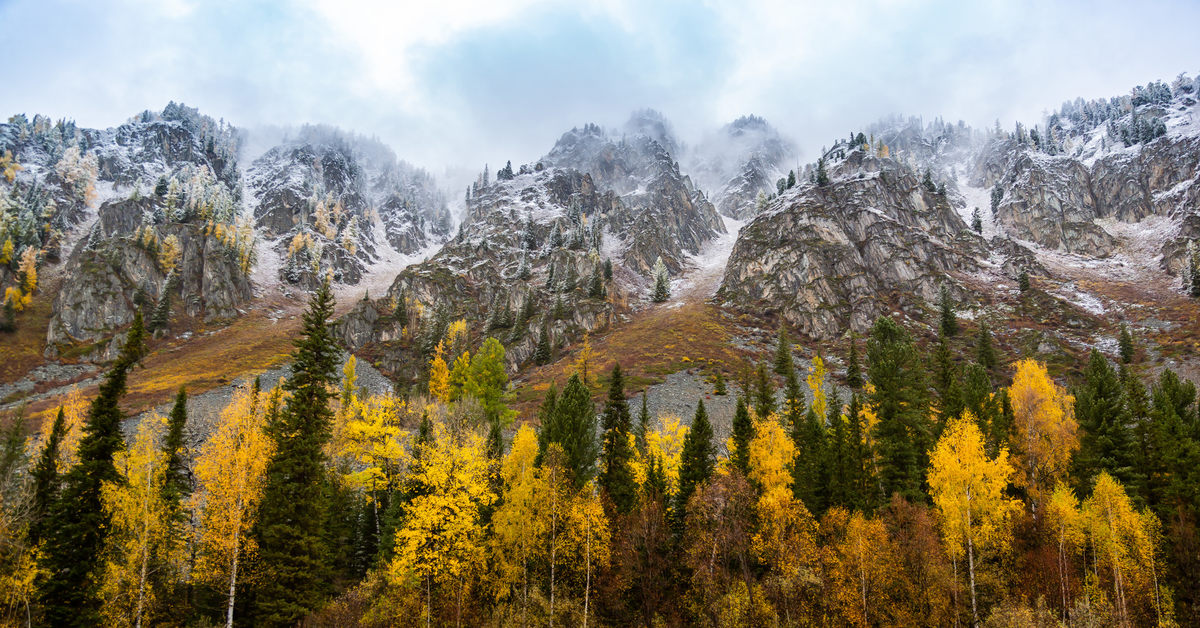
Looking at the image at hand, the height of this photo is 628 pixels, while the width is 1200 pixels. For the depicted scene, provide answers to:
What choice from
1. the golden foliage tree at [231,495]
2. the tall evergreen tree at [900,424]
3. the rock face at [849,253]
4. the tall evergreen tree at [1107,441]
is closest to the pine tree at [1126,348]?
the rock face at [849,253]

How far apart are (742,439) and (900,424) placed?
14394mm

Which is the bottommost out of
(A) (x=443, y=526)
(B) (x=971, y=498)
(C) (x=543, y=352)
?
(A) (x=443, y=526)

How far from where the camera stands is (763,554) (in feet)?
117

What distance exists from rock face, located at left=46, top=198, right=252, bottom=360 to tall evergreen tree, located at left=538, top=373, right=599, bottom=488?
127704 mm

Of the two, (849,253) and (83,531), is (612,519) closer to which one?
(83,531)

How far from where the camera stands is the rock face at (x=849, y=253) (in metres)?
142

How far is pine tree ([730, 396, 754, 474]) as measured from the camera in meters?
42.0

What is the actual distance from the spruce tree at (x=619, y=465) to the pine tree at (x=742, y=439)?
27.5 feet

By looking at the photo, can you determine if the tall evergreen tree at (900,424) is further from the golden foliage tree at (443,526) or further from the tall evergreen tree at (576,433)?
the golden foliage tree at (443,526)

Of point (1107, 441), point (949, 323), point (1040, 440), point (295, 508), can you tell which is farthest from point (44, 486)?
point (949, 323)

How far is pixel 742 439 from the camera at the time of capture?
43.1 meters

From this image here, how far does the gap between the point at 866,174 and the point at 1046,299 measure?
268 feet

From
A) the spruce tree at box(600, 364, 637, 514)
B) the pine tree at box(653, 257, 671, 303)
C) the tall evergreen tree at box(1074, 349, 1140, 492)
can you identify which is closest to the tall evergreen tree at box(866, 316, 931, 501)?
the tall evergreen tree at box(1074, 349, 1140, 492)

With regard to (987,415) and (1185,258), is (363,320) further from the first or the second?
(1185,258)
